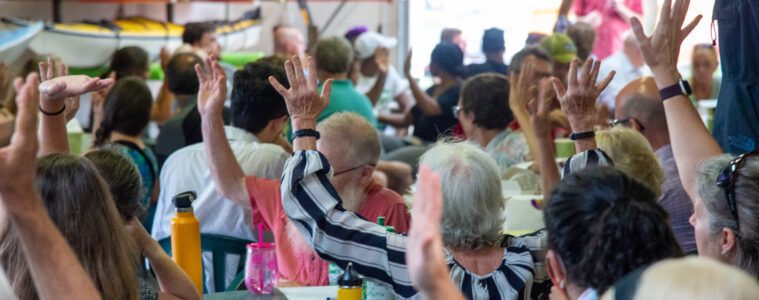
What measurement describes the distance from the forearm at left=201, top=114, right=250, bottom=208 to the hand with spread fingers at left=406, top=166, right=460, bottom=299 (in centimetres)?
152

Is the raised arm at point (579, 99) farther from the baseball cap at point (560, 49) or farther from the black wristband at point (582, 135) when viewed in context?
the baseball cap at point (560, 49)

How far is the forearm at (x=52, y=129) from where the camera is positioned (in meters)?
2.42

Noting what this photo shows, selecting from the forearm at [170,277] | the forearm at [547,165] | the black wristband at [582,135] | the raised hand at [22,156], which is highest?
the raised hand at [22,156]

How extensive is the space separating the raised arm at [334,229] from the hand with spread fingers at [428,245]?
722 millimetres

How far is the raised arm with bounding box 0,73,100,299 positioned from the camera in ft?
4.70

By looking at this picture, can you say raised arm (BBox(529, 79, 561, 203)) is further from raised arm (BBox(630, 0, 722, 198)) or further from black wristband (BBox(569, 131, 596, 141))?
raised arm (BBox(630, 0, 722, 198))

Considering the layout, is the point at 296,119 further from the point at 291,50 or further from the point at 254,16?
the point at 254,16

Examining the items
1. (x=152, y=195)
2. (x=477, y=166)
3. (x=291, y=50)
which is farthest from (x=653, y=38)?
(x=291, y=50)

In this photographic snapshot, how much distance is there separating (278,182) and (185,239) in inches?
15.0

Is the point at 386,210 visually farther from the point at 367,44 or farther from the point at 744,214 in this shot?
the point at 367,44

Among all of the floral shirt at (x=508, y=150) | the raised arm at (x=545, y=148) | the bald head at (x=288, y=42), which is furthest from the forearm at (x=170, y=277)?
the bald head at (x=288, y=42)

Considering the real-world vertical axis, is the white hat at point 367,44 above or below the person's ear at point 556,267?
above

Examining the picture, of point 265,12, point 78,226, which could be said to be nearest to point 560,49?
point 78,226

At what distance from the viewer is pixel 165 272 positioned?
85.5 inches
